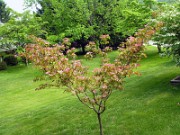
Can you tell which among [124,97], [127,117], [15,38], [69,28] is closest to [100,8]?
[69,28]

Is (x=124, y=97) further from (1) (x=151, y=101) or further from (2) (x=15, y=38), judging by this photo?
(2) (x=15, y=38)

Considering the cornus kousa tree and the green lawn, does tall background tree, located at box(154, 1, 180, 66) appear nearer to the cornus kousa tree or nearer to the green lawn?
the green lawn

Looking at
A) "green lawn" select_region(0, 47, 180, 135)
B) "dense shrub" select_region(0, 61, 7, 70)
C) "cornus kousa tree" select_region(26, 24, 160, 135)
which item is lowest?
"dense shrub" select_region(0, 61, 7, 70)

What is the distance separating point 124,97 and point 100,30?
79.7 feet

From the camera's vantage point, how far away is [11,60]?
32.6 meters

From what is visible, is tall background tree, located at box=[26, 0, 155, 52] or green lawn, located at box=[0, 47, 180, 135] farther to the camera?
tall background tree, located at box=[26, 0, 155, 52]

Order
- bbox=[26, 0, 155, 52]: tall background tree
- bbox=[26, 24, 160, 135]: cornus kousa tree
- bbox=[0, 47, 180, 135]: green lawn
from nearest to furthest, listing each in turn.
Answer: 1. bbox=[26, 24, 160, 135]: cornus kousa tree
2. bbox=[0, 47, 180, 135]: green lawn
3. bbox=[26, 0, 155, 52]: tall background tree

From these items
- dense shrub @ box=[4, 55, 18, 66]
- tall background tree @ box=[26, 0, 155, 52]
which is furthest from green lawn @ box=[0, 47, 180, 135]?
tall background tree @ box=[26, 0, 155, 52]

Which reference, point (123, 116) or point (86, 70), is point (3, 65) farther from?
point (86, 70)

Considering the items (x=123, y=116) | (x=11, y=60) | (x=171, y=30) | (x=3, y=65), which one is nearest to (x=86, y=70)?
(x=123, y=116)

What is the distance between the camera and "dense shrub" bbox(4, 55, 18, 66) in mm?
32562

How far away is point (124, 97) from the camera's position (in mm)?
11438

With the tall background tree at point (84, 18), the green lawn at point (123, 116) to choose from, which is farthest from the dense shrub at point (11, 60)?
the green lawn at point (123, 116)

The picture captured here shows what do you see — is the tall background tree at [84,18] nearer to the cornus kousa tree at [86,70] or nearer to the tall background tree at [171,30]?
the tall background tree at [171,30]
